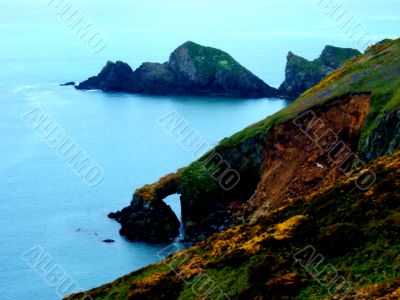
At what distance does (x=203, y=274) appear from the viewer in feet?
177

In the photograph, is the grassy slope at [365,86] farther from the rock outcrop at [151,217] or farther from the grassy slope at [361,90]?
the rock outcrop at [151,217]

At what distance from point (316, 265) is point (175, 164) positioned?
96.9 meters

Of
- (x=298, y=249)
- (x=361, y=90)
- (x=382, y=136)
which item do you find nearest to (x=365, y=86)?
(x=361, y=90)

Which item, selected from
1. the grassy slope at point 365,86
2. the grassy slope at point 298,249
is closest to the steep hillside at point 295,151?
the grassy slope at point 365,86

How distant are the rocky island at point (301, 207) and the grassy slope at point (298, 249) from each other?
101 millimetres

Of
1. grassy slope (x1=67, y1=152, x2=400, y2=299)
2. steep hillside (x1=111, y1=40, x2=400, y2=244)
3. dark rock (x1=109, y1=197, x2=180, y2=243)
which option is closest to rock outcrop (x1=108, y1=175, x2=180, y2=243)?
dark rock (x1=109, y1=197, x2=180, y2=243)

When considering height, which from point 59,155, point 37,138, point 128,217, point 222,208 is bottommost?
point 222,208

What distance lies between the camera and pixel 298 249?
164ft

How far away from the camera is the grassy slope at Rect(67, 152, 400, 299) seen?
44.4 meters

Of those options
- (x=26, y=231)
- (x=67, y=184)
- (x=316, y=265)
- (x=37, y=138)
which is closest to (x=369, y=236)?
(x=316, y=265)

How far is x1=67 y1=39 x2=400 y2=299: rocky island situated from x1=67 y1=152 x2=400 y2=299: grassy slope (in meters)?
0.10

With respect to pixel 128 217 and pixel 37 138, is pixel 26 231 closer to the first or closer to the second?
pixel 128 217

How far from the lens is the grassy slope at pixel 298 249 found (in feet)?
146

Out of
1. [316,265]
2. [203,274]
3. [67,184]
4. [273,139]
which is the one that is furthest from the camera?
[67,184]
